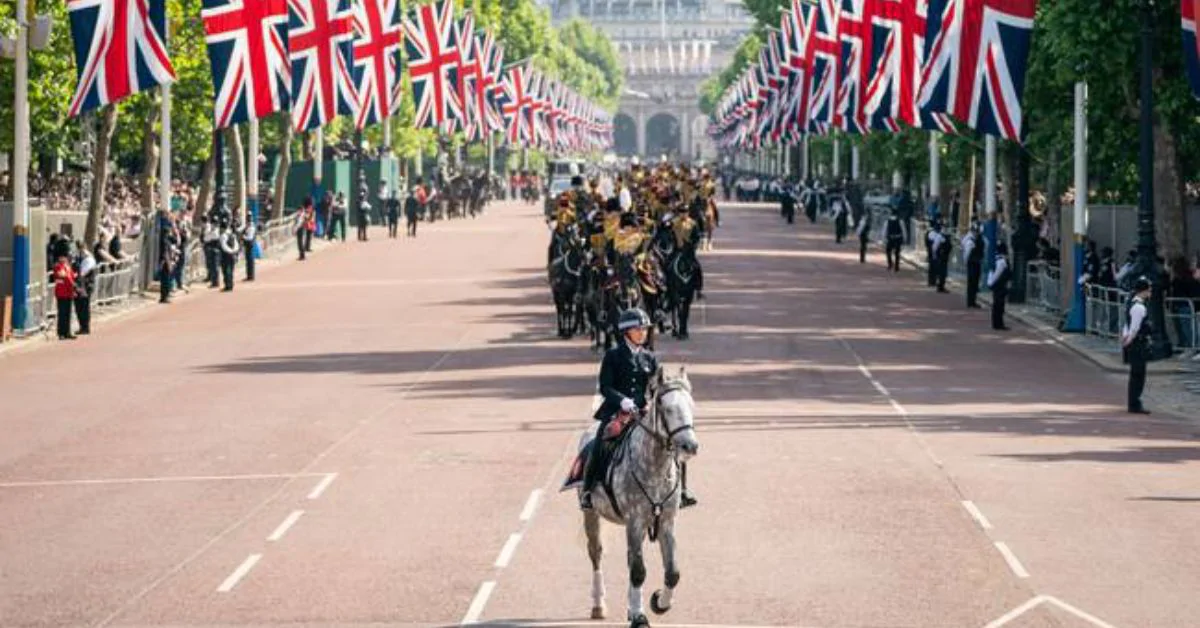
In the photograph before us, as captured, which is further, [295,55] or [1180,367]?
[295,55]

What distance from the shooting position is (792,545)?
68.7ft

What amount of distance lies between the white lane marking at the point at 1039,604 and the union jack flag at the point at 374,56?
5468 cm

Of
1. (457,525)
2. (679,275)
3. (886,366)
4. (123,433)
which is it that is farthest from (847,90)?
(457,525)

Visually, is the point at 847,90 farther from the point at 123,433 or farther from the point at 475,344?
the point at 123,433

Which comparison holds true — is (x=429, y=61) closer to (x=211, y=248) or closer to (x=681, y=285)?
(x=211, y=248)

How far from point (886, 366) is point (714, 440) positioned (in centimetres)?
1099

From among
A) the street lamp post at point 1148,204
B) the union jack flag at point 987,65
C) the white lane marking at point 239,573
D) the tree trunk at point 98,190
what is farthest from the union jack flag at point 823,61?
the white lane marking at point 239,573

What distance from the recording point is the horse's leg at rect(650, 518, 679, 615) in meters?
17.0

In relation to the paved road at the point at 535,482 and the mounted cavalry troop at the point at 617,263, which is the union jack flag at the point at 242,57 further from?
the mounted cavalry troop at the point at 617,263

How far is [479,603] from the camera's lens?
1836cm

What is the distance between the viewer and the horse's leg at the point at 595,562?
58.0 ft

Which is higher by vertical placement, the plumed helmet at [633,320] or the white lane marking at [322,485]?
the plumed helmet at [633,320]

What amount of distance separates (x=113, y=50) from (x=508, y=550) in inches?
1009

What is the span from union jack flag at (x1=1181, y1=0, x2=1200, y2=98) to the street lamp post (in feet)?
9.44
